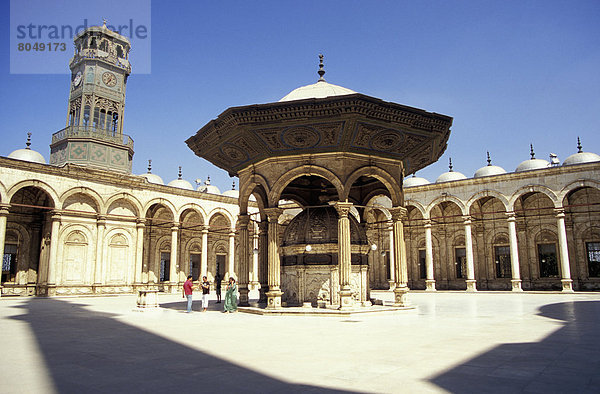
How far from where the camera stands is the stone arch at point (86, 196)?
23.4 meters

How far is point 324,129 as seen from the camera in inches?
458

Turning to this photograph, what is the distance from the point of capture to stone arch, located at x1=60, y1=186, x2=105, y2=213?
2343cm

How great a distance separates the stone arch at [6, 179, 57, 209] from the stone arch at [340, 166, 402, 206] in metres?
17.9

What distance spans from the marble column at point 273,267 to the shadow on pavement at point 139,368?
14.7ft

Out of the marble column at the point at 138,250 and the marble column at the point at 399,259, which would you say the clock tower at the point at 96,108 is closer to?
the marble column at the point at 138,250

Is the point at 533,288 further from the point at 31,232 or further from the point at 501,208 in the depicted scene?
the point at 31,232

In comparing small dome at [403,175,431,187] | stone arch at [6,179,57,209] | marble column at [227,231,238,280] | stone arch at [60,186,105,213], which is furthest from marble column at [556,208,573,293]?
stone arch at [6,179,57,209]

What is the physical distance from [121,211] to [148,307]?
1426 cm

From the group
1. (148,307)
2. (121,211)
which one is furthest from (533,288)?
(121,211)

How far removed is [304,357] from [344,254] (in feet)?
20.3

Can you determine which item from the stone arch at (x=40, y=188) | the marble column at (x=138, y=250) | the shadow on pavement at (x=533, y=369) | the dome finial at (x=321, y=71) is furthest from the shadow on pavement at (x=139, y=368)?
the marble column at (x=138, y=250)

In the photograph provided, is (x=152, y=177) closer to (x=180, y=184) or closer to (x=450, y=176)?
(x=180, y=184)

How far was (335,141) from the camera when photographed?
1196cm

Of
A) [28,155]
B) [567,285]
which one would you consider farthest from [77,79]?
[567,285]
